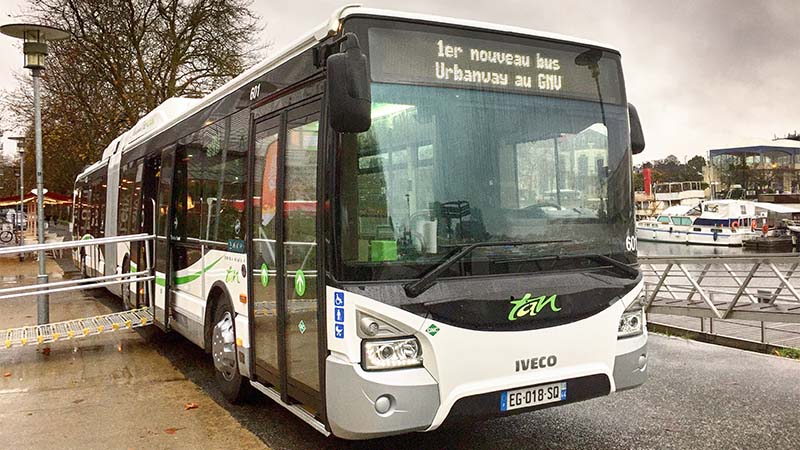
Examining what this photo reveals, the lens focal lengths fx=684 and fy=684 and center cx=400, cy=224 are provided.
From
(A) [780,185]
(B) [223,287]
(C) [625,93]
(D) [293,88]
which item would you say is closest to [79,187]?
(B) [223,287]

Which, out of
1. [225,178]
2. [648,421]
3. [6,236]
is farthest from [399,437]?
[6,236]

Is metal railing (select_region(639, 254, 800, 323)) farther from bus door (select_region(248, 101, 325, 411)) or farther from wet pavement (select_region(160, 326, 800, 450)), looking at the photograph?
bus door (select_region(248, 101, 325, 411))

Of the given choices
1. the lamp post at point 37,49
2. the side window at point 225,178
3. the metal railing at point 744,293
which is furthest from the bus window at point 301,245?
the lamp post at point 37,49

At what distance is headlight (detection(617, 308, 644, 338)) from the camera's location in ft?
15.9

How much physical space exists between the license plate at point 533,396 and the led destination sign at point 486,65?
2.01 metres

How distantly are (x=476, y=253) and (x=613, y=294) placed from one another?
115 cm

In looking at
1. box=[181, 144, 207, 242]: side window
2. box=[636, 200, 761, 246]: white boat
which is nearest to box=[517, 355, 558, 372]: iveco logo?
box=[181, 144, 207, 242]: side window

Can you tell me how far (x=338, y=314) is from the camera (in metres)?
4.17

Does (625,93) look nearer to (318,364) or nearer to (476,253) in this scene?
(476,253)

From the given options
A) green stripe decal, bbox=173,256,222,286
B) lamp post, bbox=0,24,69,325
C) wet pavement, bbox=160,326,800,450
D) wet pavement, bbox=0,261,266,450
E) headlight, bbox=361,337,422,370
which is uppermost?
lamp post, bbox=0,24,69,325

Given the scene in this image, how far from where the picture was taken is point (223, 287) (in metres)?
6.41

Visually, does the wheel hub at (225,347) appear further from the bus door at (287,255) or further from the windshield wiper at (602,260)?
the windshield wiper at (602,260)

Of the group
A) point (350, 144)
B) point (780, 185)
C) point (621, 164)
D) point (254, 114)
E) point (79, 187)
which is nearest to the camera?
point (350, 144)

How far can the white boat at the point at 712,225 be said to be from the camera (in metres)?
58.0
